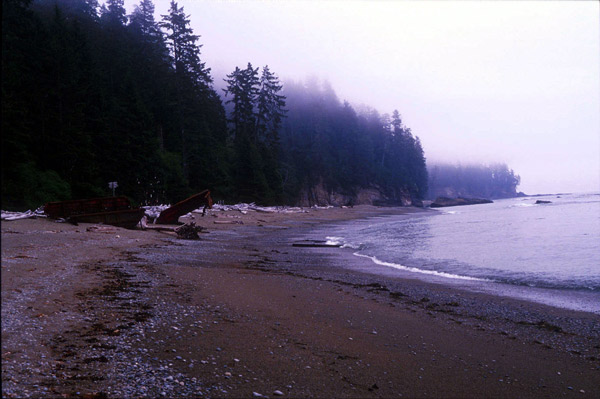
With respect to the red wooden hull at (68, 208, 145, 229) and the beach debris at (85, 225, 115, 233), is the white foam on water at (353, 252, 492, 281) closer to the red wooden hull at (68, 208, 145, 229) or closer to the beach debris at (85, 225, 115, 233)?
the beach debris at (85, 225, 115, 233)

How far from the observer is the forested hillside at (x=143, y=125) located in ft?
20.8

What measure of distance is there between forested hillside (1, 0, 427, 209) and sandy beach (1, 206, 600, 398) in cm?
169

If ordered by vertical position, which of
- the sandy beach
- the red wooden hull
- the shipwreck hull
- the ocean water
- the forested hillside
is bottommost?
the ocean water

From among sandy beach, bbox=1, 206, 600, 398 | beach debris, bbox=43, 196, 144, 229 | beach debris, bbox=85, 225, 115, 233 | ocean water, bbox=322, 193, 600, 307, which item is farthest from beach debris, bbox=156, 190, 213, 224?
sandy beach, bbox=1, 206, 600, 398

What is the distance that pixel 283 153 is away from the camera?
8762 centimetres

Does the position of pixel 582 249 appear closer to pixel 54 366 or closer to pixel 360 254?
pixel 360 254

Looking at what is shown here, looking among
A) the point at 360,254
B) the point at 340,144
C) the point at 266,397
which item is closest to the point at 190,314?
the point at 266,397

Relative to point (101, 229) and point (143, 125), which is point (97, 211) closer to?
point (101, 229)

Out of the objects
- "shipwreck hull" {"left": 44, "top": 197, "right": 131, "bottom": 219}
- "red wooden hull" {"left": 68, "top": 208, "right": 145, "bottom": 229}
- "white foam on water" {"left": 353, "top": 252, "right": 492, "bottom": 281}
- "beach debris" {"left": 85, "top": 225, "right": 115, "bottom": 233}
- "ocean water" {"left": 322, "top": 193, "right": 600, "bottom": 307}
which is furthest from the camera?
"red wooden hull" {"left": 68, "top": 208, "right": 145, "bottom": 229}

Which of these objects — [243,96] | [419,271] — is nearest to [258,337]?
[419,271]

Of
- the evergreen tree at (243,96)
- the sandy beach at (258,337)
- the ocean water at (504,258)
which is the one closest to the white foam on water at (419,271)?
the ocean water at (504,258)

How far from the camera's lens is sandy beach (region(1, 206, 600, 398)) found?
3.84m

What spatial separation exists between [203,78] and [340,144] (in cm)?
5688

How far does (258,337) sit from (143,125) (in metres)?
34.4
